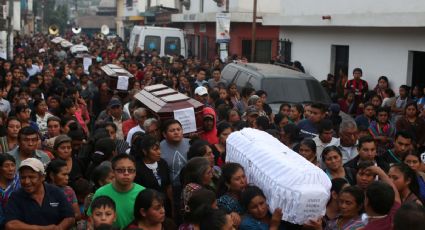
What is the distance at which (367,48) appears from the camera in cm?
1775

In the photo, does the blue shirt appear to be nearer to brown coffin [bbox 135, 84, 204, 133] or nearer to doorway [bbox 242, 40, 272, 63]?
brown coffin [bbox 135, 84, 204, 133]

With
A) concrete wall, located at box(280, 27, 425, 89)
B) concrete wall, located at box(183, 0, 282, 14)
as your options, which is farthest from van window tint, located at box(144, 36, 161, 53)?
concrete wall, located at box(280, 27, 425, 89)

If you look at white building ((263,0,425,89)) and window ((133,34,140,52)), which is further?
window ((133,34,140,52))

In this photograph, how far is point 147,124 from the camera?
28.2 ft

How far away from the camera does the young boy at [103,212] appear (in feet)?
17.7

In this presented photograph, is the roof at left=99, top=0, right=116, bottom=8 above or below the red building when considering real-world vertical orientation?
above

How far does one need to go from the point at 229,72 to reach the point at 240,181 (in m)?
10.3

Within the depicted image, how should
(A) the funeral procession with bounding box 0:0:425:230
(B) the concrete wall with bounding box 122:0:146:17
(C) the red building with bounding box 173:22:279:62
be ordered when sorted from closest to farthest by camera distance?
1. (A) the funeral procession with bounding box 0:0:425:230
2. (C) the red building with bounding box 173:22:279:62
3. (B) the concrete wall with bounding box 122:0:146:17

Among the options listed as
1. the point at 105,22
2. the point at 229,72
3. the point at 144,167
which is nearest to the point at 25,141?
the point at 144,167

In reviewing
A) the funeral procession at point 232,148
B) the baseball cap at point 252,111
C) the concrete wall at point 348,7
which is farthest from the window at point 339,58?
the baseball cap at point 252,111

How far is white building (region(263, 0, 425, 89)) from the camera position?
1545 centimetres

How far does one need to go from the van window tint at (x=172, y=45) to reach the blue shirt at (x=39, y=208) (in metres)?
23.1

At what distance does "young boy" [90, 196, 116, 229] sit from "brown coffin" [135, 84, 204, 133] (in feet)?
11.5

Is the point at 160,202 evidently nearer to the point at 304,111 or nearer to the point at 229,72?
the point at 304,111
